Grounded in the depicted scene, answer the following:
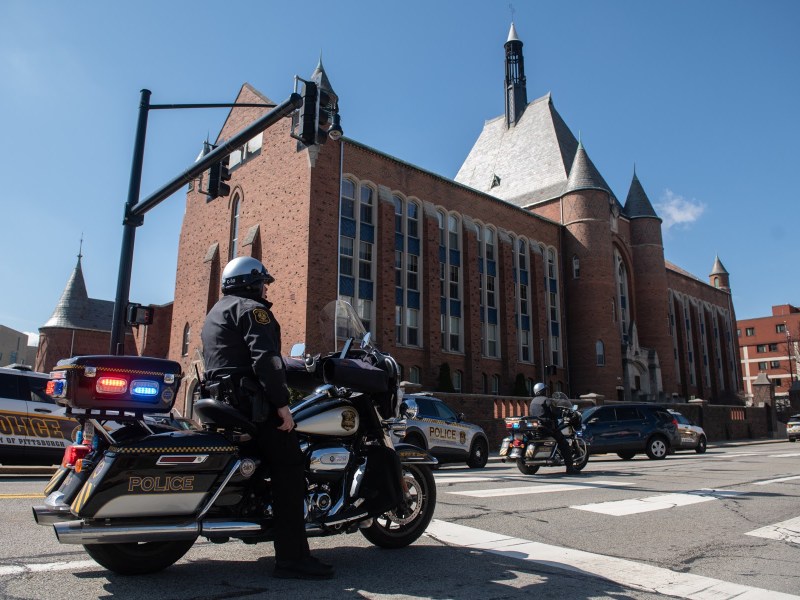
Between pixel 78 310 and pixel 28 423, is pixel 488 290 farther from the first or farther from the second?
pixel 78 310

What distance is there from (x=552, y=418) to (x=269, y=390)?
32.0 ft

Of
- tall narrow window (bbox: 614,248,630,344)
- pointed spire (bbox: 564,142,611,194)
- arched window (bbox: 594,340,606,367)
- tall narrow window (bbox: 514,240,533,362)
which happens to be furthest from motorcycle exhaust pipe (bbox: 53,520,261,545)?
tall narrow window (bbox: 614,248,630,344)

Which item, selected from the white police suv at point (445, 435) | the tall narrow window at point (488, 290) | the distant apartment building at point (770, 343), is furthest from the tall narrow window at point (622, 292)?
the distant apartment building at point (770, 343)

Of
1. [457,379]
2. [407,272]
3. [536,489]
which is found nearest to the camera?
[536,489]

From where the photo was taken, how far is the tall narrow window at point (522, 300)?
38.4 metres

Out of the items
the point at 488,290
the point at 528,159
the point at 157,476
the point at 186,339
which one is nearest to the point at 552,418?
the point at 157,476

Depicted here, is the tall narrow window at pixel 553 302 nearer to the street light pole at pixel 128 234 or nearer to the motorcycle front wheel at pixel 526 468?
the motorcycle front wheel at pixel 526 468

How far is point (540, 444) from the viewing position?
12273mm

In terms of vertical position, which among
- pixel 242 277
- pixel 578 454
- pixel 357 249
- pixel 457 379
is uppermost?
pixel 357 249

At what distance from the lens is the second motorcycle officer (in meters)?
3.66

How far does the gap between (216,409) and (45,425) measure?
9.59 meters

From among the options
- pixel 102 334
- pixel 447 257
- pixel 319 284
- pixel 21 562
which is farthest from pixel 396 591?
pixel 102 334

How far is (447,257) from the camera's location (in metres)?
34.8

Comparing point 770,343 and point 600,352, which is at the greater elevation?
point 770,343
